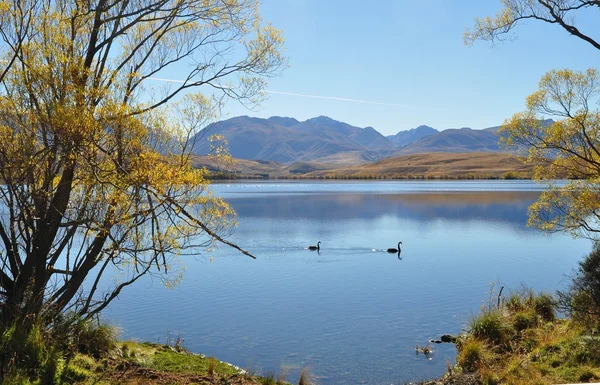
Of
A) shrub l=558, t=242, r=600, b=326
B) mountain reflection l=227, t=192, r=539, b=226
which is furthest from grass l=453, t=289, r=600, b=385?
mountain reflection l=227, t=192, r=539, b=226

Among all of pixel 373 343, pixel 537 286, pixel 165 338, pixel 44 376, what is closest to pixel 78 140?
pixel 44 376

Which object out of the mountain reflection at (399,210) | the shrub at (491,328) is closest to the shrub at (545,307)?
the shrub at (491,328)

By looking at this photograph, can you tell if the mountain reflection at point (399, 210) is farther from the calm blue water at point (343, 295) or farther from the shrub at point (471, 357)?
the shrub at point (471, 357)

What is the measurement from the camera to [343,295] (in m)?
23.7

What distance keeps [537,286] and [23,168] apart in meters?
22.4

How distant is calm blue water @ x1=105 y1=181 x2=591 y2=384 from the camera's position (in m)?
15.8

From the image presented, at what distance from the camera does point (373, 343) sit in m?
16.8

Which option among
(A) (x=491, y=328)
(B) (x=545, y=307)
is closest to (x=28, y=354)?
(A) (x=491, y=328)

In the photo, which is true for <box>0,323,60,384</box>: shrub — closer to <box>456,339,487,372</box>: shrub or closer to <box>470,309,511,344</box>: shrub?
<box>456,339,487,372</box>: shrub

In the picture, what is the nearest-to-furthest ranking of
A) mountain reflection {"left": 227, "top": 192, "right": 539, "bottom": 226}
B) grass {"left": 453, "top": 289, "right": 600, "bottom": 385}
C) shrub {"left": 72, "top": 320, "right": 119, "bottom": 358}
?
grass {"left": 453, "top": 289, "right": 600, "bottom": 385}
shrub {"left": 72, "top": 320, "right": 119, "bottom": 358}
mountain reflection {"left": 227, "top": 192, "right": 539, "bottom": 226}

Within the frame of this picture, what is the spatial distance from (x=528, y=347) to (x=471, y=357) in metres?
1.64

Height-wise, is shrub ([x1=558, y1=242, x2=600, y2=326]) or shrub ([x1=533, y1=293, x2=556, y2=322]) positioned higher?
shrub ([x1=558, y1=242, x2=600, y2=326])

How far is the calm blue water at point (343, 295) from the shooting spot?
15.8 metres

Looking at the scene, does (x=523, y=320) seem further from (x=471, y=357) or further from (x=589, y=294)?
(x=471, y=357)
